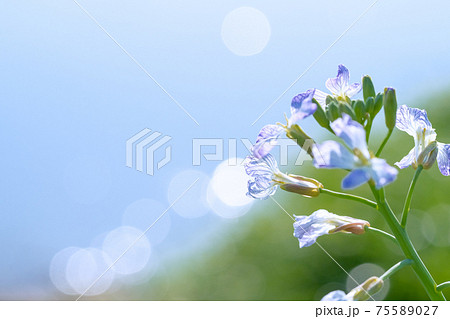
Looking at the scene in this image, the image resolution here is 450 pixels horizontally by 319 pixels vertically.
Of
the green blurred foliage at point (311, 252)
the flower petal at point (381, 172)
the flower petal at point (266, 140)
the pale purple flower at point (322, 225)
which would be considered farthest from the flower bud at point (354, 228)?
the green blurred foliage at point (311, 252)

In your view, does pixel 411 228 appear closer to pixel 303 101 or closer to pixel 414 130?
pixel 414 130

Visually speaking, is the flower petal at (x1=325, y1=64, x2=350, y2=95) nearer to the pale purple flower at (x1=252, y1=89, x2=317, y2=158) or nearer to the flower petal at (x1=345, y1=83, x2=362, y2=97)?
the flower petal at (x1=345, y1=83, x2=362, y2=97)

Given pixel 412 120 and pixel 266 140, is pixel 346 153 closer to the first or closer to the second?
pixel 266 140

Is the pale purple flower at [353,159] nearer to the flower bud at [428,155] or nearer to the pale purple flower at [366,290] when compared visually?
the pale purple flower at [366,290]

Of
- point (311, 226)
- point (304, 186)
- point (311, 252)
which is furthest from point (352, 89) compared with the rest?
point (311, 252)

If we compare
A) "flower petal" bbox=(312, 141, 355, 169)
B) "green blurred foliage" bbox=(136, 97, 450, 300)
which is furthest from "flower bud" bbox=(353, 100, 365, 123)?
"green blurred foliage" bbox=(136, 97, 450, 300)
